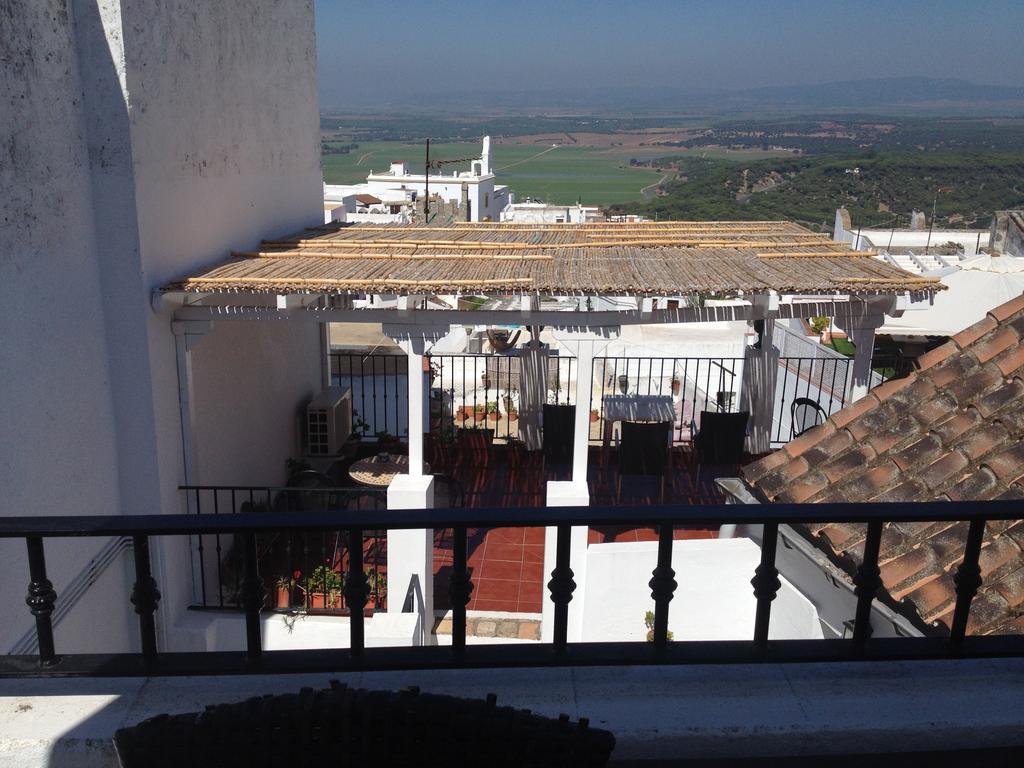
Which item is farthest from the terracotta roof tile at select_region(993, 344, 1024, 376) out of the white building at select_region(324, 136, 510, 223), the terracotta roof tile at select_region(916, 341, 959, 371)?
the white building at select_region(324, 136, 510, 223)

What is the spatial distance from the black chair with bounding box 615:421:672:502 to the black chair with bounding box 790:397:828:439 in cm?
175

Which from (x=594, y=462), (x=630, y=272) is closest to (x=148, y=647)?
(x=630, y=272)

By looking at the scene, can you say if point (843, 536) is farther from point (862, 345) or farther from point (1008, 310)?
point (862, 345)

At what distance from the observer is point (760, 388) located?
9898 mm

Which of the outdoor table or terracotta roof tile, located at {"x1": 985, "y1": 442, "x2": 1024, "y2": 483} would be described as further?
the outdoor table

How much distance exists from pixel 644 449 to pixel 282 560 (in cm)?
354

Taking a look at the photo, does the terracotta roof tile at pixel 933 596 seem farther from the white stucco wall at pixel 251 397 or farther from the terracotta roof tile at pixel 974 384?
the white stucco wall at pixel 251 397

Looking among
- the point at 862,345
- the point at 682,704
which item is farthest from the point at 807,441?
the point at 862,345

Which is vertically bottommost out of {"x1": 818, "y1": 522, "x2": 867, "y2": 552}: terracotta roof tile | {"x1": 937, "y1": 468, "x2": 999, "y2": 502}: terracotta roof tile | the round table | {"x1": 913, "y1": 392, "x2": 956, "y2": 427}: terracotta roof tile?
the round table

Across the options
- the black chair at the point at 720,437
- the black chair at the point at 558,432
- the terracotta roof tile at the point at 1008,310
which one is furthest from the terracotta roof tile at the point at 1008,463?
the black chair at the point at 558,432

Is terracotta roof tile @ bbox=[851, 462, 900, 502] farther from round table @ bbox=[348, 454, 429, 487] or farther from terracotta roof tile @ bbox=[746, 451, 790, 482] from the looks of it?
round table @ bbox=[348, 454, 429, 487]

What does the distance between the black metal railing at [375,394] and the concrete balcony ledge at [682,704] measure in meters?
8.04

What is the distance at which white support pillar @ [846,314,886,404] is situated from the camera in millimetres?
7191

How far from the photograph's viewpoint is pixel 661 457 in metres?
8.35
